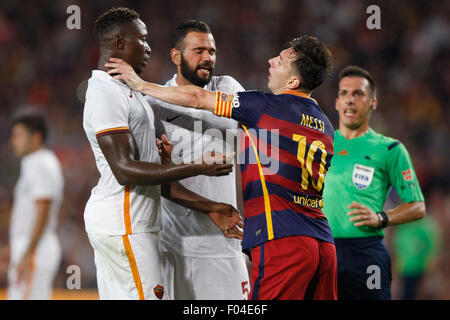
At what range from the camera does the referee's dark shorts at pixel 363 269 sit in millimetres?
4719

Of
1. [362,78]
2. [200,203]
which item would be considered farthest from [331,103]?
[200,203]

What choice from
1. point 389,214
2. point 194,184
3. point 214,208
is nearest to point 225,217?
point 214,208

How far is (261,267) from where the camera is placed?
140 inches

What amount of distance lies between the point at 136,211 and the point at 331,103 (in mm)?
7661

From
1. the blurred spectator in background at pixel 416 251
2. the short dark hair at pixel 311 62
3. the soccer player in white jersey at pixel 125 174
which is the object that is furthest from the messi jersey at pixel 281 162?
the blurred spectator in background at pixel 416 251

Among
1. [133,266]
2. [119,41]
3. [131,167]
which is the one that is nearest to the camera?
[131,167]

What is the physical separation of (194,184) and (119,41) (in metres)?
1.22

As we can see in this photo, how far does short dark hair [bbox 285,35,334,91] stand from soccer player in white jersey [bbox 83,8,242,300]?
82 centimetres

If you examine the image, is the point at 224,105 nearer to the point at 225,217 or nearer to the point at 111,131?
the point at 111,131

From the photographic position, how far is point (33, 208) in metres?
6.15

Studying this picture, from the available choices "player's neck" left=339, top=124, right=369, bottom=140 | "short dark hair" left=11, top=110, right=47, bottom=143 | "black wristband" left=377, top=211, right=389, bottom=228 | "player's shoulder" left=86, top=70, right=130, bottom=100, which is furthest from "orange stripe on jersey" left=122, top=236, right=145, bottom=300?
"short dark hair" left=11, top=110, right=47, bottom=143

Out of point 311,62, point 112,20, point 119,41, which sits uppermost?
point 112,20

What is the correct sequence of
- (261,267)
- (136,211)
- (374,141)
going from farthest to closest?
(374,141), (136,211), (261,267)
